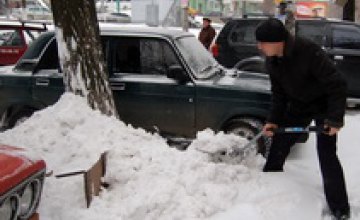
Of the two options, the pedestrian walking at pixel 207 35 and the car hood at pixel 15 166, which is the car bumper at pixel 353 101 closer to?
the pedestrian walking at pixel 207 35

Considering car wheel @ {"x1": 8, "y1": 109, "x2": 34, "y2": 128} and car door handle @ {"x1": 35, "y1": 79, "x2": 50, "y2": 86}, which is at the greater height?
car door handle @ {"x1": 35, "y1": 79, "x2": 50, "y2": 86}

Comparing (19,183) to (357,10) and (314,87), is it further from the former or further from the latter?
(357,10)

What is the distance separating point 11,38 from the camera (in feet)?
41.1

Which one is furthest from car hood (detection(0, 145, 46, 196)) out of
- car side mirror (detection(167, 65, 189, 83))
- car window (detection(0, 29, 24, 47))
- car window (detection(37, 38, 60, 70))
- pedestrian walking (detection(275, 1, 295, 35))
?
car window (detection(0, 29, 24, 47))

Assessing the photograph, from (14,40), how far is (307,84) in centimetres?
1015

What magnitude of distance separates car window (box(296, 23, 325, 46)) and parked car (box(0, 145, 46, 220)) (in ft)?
26.8

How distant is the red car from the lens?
1220cm

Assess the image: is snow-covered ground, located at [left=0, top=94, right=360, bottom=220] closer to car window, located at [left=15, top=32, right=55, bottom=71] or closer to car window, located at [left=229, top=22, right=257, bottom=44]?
car window, located at [left=15, top=32, right=55, bottom=71]

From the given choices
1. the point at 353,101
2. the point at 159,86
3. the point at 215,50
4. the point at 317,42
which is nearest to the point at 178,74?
the point at 159,86

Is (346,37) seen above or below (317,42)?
above

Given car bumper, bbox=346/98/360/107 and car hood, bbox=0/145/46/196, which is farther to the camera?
car bumper, bbox=346/98/360/107

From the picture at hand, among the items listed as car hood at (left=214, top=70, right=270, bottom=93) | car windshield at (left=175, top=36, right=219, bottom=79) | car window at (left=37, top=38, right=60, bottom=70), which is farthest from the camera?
car window at (left=37, top=38, right=60, bottom=70)

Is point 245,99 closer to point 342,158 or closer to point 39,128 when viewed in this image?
point 342,158

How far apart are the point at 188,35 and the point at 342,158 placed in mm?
2640
